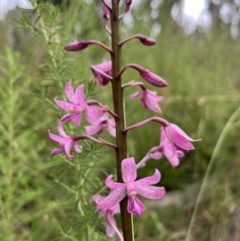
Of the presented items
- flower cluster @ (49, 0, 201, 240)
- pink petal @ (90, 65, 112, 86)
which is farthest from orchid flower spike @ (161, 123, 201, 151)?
pink petal @ (90, 65, 112, 86)

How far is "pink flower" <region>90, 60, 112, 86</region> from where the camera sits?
119 centimetres

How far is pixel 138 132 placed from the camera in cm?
329

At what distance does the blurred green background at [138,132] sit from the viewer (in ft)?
6.17

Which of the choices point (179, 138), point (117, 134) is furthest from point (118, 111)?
point (179, 138)

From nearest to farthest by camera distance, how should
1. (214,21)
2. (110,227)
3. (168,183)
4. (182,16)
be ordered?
(110,227) → (168,183) → (182,16) → (214,21)

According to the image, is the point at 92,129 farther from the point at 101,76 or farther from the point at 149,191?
the point at 149,191

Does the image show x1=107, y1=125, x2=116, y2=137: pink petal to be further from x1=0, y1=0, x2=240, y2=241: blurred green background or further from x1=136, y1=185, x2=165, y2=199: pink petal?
x1=136, y1=185, x2=165, y2=199: pink petal

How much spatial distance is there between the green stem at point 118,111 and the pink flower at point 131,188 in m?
0.06

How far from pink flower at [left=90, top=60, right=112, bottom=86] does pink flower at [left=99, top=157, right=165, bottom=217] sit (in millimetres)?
254

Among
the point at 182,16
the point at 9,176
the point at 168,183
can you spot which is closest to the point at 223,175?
the point at 168,183

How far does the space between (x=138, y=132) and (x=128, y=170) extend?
226cm

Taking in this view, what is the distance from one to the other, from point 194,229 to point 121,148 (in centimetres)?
162

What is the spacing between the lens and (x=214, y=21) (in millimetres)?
5422

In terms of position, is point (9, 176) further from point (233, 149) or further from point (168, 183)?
point (233, 149)
